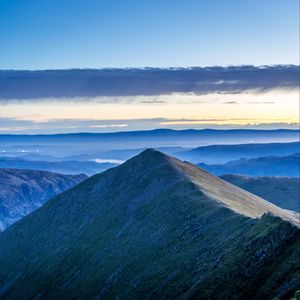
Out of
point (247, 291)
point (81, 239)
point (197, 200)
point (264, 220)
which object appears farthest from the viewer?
point (81, 239)

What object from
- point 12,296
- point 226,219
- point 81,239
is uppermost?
point 226,219

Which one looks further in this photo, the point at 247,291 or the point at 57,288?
the point at 57,288

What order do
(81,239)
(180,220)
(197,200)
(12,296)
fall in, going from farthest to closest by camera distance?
(81,239) → (12,296) → (197,200) → (180,220)

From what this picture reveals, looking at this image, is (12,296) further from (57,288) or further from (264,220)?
(264,220)

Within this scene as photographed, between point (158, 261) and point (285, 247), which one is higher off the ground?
point (285, 247)

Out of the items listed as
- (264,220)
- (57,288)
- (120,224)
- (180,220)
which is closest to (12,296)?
(57,288)

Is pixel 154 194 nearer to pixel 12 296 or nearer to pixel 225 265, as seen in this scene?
pixel 12 296
